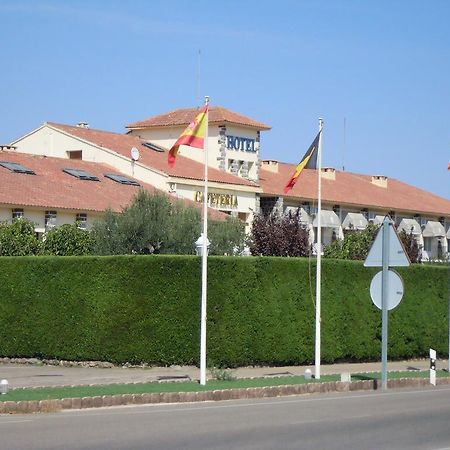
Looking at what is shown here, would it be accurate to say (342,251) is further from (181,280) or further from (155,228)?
(181,280)

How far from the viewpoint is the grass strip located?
20.3m

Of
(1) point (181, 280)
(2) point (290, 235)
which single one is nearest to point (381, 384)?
(1) point (181, 280)

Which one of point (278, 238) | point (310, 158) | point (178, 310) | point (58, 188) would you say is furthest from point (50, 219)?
point (310, 158)

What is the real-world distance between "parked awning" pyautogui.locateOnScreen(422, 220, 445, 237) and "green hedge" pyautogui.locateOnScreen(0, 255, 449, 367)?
5316 centimetres

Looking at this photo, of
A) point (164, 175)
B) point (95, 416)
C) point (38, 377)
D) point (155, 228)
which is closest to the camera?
point (95, 416)

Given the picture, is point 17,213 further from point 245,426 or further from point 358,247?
point 245,426

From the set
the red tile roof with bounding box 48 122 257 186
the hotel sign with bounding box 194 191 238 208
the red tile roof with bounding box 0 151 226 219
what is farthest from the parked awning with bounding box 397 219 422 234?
the red tile roof with bounding box 0 151 226 219

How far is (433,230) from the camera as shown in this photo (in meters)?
86.2

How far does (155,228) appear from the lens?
158ft

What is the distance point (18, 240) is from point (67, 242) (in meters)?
2.61

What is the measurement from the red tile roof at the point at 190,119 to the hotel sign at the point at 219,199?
6878 millimetres

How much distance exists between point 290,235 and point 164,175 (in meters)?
9.95

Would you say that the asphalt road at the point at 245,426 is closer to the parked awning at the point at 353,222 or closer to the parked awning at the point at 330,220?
the parked awning at the point at 330,220

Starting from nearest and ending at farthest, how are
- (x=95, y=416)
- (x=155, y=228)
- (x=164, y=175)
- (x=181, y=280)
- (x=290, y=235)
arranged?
(x=95, y=416) → (x=181, y=280) → (x=155, y=228) → (x=290, y=235) → (x=164, y=175)
